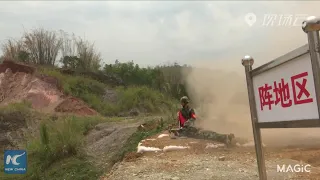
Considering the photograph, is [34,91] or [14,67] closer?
[34,91]

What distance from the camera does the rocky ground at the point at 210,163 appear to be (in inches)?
243

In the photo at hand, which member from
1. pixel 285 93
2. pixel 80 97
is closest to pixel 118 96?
pixel 80 97

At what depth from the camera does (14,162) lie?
19.0ft

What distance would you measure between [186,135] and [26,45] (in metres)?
22.5

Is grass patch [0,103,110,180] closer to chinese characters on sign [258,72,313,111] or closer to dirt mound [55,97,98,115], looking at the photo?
chinese characters on sign [258,72,313,111]

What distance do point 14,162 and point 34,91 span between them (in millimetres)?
16772

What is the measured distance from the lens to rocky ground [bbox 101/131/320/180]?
20.2 feet

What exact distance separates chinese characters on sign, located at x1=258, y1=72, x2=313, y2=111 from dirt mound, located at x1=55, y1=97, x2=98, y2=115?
18.3 meters

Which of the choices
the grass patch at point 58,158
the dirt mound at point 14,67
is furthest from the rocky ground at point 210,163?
the dirt mound at point 14,67

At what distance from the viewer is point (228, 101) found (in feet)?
42.7

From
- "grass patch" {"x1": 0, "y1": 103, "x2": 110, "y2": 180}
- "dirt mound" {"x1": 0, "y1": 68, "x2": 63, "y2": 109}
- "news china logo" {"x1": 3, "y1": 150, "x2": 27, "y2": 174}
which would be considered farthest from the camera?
"dirt mound" {"x1": 0, "y1": 68, "x2": 63, "y2": 109}

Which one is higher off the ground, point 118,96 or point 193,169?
point 118,96

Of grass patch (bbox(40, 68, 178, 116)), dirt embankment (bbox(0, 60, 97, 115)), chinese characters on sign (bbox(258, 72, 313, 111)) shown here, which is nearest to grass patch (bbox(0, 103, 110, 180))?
chinese characters on sign (bbox(258, 72, 313, 111))

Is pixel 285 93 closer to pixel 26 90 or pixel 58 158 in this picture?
pixel 58 158
